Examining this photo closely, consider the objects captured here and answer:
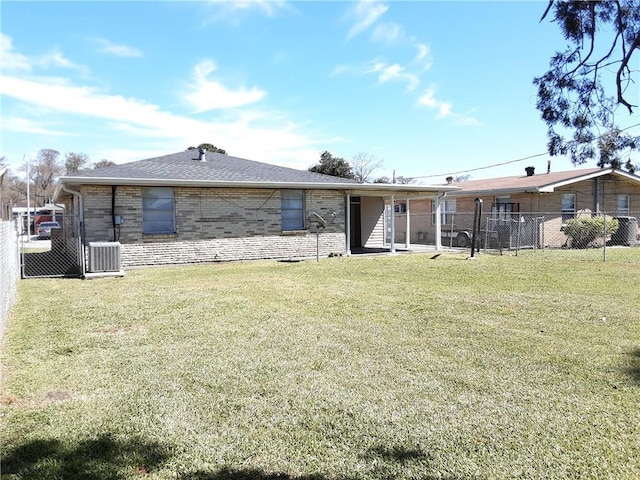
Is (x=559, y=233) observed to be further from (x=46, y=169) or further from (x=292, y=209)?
(x=46, y=169)

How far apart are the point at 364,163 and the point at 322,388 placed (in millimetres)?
59095

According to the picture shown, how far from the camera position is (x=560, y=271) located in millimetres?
11859

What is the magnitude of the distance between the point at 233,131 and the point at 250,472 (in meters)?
30.4

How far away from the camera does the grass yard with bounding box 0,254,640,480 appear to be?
Result: 2736 mm

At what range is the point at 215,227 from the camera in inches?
567

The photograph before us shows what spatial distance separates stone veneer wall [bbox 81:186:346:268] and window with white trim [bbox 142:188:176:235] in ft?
0.63

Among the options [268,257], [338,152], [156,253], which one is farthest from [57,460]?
[338,152]

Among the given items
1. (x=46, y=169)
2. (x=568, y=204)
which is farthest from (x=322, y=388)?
(x=46, y=169)

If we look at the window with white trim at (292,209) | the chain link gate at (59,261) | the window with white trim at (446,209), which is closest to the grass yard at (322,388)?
the chain link gate at (59,261)

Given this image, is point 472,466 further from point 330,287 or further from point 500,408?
point 330,287

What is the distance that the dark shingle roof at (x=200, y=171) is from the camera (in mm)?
13352

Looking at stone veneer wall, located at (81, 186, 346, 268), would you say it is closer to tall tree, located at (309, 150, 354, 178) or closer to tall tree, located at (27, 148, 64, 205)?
tall tree, located at (309, 150, 354, 178)

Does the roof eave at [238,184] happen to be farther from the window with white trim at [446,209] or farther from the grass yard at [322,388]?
the window with white trim at [446,209]

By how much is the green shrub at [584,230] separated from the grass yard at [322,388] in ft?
46.9
